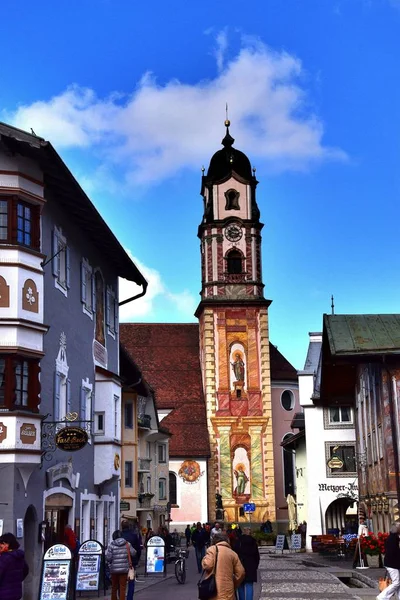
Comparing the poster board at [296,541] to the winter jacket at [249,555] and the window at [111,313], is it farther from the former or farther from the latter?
the winter jacket at [249,555]

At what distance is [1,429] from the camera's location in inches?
844

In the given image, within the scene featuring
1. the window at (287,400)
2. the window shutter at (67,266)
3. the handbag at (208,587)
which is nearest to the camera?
the handbag at (208,587)

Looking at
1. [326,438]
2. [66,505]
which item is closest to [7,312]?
[66,505]

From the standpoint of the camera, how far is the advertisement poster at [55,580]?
64.9ft

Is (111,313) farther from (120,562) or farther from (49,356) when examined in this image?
(120,562)

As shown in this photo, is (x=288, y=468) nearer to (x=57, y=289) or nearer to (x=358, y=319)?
(x=358, y=319)

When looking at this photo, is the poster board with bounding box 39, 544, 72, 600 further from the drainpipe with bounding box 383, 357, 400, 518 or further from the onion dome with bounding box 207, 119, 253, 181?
the onion dome with bounding box 207, 119, 253, 181

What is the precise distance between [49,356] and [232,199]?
54549 mm

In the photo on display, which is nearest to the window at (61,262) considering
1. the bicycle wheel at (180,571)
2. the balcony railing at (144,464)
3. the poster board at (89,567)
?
the poster board at (89,567)

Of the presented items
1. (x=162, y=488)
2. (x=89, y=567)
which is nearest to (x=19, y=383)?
(x=89, y=567)

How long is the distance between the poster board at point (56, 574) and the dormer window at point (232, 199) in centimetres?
5870

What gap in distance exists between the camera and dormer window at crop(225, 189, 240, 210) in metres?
77.6

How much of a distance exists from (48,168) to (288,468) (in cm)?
5675

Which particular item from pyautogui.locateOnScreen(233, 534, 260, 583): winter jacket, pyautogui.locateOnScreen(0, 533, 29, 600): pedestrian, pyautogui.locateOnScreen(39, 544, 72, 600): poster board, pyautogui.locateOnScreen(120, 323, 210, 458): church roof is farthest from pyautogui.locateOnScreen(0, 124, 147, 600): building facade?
pyautogui.locateOnScreen(120, 323, 210, 458): church roof
